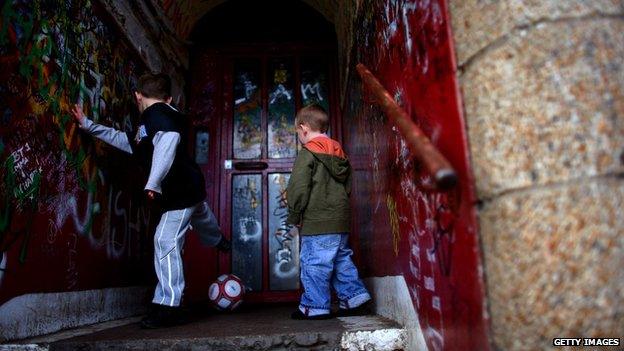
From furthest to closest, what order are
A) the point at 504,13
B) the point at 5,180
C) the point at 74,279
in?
the point at 74,279 < the point at 5,180 < the point at 504,13

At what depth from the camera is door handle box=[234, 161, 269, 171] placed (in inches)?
167

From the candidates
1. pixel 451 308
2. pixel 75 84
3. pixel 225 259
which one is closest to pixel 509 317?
pixel 451 308

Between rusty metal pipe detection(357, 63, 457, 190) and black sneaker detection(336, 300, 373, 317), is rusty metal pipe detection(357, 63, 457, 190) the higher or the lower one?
the higher one

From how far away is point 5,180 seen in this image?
6.09 ft

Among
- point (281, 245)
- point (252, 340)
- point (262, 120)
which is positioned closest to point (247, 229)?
point (281, 245)

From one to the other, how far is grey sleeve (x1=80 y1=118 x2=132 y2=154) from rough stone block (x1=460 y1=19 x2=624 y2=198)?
2.21 meters

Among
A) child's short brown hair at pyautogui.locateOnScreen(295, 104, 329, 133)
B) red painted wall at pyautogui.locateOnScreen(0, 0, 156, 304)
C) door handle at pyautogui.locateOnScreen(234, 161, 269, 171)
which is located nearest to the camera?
red painted wall at pyautogui.locateOnScreen(0, 0, 156, 304)

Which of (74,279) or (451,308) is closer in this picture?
(451,308)

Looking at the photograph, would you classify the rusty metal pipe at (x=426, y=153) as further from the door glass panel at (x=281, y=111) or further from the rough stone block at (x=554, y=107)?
the door glass panel at (x=281, y=111)

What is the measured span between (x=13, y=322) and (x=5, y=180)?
2.05ft

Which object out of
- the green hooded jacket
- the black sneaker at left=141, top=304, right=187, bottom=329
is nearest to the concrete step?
the black sneaker at left=141, top=304, right=187, bottom=329

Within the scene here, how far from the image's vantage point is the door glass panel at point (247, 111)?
4.31 meters

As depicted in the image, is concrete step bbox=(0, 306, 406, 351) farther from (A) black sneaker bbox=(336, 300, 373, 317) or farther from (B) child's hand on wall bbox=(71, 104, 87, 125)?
(B) child's hand on wall bbox=(71, 104, 87, 125)

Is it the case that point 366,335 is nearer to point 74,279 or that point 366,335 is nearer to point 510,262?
point 510,262
